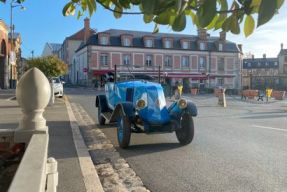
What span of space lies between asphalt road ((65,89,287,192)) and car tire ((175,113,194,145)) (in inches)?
6.1

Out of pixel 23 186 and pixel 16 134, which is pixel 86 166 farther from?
pixel 23 186

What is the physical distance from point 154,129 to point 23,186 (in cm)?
738

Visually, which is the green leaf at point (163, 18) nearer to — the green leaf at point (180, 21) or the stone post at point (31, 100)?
the green leaf at point (180, 21)

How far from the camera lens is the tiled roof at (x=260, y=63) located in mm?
110062

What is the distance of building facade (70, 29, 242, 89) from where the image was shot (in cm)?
6412

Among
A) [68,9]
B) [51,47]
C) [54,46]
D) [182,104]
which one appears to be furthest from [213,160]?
[54,46]

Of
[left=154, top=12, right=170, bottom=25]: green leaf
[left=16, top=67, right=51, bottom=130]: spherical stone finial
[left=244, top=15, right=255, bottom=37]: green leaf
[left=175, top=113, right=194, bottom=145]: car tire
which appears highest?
[left=154, top=12, right=170, bottom=25]: green leaf

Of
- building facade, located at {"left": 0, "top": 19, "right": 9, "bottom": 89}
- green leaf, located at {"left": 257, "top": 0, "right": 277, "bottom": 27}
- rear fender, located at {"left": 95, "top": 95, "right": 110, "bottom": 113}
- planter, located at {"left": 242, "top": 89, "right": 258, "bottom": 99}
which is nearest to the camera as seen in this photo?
green leaf, located at {"left": 257, "top": 0, "right": 277, "bottom": 27}

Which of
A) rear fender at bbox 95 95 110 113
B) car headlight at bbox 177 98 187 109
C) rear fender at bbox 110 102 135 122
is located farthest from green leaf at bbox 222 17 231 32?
rear fender at bbox 95 95 110 113

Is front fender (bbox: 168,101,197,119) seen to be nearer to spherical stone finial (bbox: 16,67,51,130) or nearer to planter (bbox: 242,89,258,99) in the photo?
spherical stone finial (bbox: 16,67,51,130)

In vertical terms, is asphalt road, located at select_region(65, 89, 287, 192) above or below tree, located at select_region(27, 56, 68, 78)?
below

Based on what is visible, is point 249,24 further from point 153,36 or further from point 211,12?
point 153,36

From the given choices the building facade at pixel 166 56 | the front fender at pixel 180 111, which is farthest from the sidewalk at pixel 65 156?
the building facade at pixel 166 56

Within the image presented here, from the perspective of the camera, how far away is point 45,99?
4793 mm
